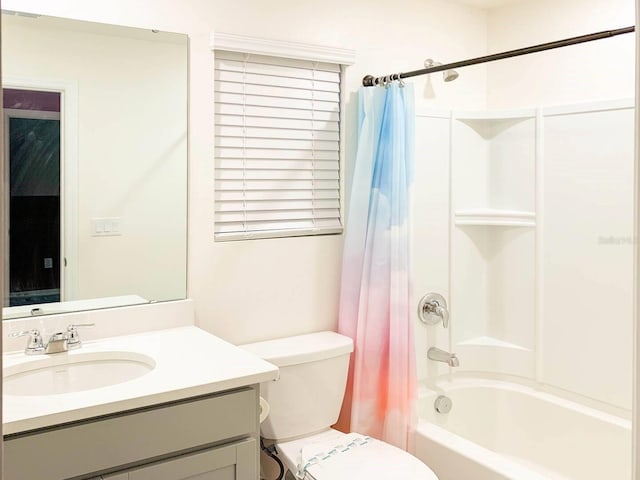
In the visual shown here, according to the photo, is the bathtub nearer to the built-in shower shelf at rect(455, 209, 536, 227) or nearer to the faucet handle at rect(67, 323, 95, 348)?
the built-in shower shelf at rect(455, 209, 536, 227)

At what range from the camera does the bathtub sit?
2.19 meters

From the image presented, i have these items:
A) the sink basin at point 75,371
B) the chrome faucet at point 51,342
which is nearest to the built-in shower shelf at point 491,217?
the sink basin at point 75,371

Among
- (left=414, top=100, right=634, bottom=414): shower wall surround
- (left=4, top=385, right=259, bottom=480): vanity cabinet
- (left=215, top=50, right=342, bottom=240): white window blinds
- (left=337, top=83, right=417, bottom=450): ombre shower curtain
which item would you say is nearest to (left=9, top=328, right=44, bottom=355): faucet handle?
(left=4, top=385, right=259, bottom=480): vanity cabinet

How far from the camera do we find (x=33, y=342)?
181cm

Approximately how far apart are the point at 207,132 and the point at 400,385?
128 centimetres

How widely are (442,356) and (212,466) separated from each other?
1496mm

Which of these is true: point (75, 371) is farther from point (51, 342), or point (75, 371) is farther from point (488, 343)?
point (488, 343)

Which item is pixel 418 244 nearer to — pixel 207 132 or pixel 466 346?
pixel 466 346

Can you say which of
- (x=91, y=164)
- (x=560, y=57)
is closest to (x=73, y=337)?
(x=91, y=164)

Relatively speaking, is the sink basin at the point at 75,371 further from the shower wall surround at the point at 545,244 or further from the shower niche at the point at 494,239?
the shower niche at the point at 494,239

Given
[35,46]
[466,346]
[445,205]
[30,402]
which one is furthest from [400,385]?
[35,46]

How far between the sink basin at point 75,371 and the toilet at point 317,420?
1.66 ft

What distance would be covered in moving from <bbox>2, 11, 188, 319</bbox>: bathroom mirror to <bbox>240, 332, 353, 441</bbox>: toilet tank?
1.53 ft

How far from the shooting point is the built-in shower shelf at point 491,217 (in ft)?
9.53
